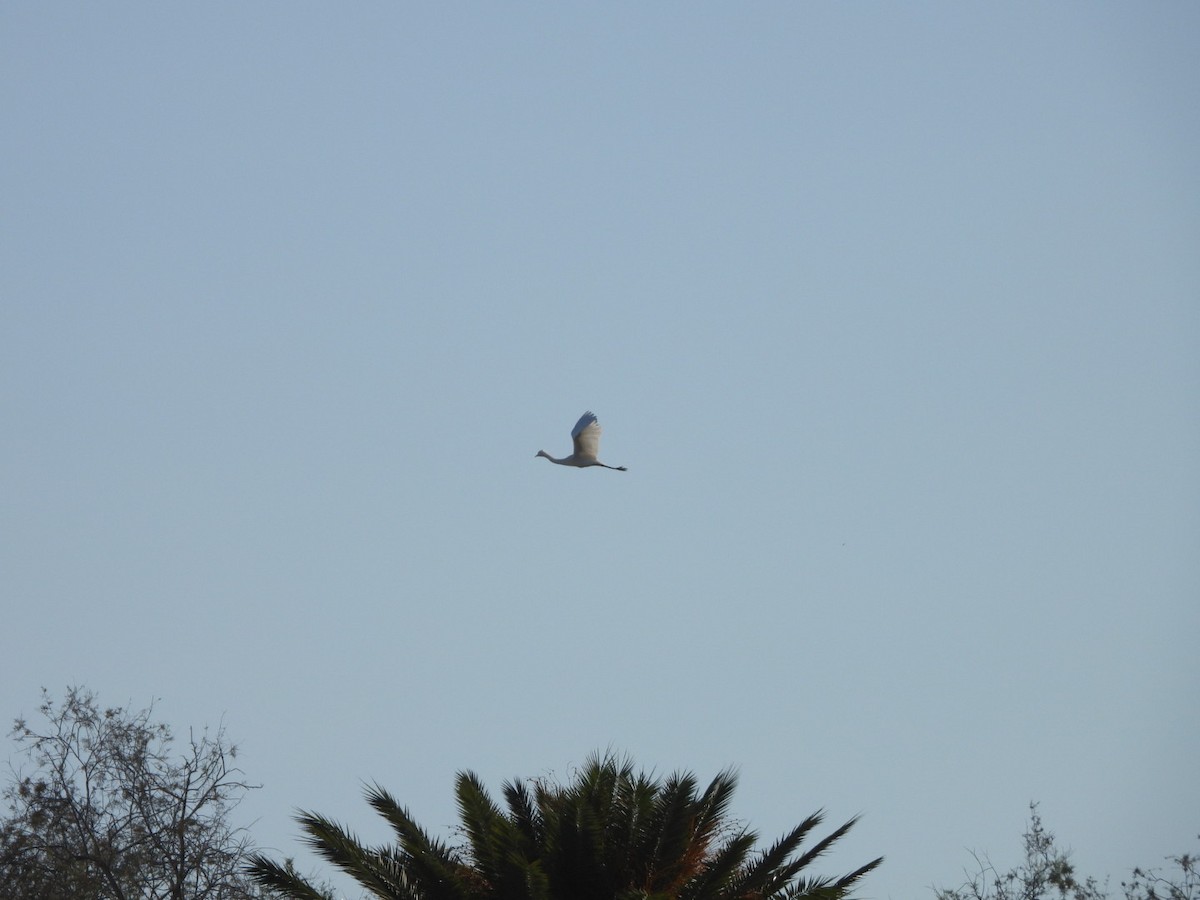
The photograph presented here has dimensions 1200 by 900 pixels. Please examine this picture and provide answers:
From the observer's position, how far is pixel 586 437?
1043 inches

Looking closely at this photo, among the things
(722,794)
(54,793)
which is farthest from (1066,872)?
(54,793)

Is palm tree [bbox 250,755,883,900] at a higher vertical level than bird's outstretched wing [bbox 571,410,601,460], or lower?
lower

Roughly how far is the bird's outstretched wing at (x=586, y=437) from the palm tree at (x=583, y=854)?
342 inches

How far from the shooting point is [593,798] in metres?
18.4

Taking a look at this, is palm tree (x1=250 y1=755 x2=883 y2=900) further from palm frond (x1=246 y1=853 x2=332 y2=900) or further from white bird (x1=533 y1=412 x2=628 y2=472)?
white bird (x1=533 y1=412 x2=628 y2=472)

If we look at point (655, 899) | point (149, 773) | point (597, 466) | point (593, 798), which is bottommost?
point (655, 899)

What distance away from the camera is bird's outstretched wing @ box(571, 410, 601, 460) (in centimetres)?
2652

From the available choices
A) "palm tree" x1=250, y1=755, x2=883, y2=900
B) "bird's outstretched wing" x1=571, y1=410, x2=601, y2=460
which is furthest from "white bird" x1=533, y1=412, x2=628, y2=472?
"palm tree" x1=250, y1=755, x2=883, y2=900

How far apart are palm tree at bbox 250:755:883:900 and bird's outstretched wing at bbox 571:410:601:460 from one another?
28.5 ft

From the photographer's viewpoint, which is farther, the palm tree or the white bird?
the white bird

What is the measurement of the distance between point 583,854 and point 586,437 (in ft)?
32.6

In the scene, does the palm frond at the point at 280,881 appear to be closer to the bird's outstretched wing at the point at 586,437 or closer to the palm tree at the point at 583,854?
the palm tree at the point at 583,854

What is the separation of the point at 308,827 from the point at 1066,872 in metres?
11.9

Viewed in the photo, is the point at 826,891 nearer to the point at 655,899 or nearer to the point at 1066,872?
the point at 655,899
